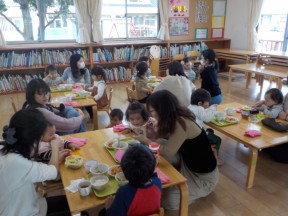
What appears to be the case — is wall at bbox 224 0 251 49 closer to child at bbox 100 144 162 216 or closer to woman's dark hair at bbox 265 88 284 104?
woman's dark hair at bbox 265 88 284 104

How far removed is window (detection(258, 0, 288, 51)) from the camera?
6.79 m

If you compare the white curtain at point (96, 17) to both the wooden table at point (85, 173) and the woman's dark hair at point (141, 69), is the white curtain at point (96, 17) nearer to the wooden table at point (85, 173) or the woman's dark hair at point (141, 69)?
the woman's dark hair at point (141, 69)

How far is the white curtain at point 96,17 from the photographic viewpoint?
6005 mm

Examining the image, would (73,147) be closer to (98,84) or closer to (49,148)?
(49,148)

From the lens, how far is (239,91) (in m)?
5.98

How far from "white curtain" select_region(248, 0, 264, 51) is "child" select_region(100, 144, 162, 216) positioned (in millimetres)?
6875

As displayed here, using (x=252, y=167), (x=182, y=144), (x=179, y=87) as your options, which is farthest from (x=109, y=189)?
(x=179, y=87)

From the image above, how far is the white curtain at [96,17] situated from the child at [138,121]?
4.10 metres

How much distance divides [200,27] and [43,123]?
6885 millimetres

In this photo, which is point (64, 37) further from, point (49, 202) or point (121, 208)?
point (121, 208)

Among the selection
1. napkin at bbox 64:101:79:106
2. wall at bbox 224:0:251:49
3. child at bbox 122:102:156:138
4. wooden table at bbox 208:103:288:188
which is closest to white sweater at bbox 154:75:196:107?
wooden table at bbox 208:103:288:188

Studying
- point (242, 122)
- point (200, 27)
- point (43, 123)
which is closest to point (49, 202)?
point (43, 123)

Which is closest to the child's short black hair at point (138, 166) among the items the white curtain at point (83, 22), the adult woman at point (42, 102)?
the adult woman at point (42, 102)

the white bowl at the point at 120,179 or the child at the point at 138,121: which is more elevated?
the child at the point at 138,121
